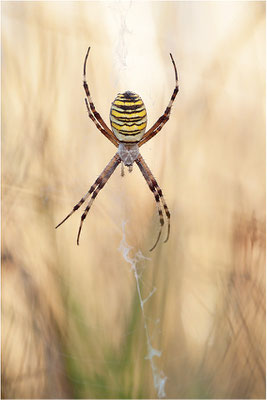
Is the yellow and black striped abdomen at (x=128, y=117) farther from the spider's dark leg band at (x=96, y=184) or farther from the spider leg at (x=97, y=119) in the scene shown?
the spider's dark leg band at (x=96, y=184)

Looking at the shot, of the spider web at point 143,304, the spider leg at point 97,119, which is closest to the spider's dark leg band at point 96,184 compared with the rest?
the spider leg at point 97,119

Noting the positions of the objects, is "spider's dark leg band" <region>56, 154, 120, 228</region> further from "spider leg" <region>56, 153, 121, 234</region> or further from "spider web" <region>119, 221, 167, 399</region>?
"spider web" <region>119, 221, 167, 399</region>

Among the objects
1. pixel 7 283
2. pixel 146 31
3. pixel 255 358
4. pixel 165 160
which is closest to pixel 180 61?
pixel 146 31

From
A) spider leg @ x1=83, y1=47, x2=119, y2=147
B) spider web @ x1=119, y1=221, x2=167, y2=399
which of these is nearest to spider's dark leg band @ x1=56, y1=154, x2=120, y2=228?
spider leg @ x1=83, y1=47, x2=119, y2=147

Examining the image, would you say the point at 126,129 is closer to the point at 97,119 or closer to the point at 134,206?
the point at 97,119

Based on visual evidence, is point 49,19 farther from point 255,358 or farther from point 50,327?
point 255,358

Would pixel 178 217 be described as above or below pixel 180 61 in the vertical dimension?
below
